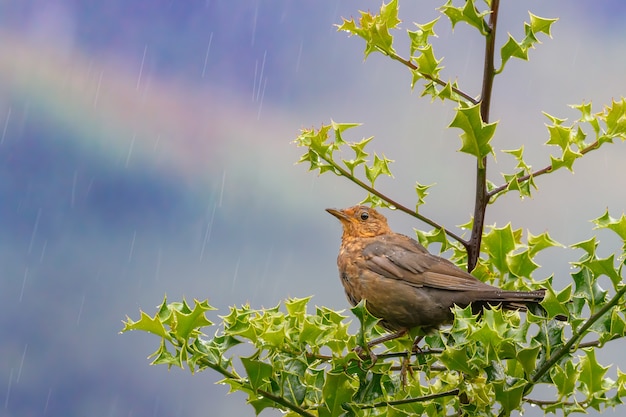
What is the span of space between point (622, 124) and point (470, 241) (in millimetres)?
801

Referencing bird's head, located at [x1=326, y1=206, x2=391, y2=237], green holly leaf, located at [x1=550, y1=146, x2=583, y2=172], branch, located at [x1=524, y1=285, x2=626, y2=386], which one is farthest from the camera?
bird's head, located at [x1=326, y1=206, x2=391, y2=237]

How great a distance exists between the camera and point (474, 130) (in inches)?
125

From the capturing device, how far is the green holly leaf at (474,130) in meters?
3.12

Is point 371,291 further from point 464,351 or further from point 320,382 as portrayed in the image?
point 464,351

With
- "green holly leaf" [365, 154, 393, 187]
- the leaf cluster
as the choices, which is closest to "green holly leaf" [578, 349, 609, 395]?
the leaf cluster

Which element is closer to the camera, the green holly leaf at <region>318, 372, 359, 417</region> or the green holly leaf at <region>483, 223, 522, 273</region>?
the green holly leaf at <region>318, 372, 359, 417</region>

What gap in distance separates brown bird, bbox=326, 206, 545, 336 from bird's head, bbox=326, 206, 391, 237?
0.04 m

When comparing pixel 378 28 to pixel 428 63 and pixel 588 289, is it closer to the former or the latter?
pixel 428 63

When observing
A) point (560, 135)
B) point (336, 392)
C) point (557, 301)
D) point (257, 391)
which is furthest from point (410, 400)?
point (560, 135)

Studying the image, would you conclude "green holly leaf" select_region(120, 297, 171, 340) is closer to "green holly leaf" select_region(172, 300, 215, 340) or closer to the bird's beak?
"green holly leaf" select_region(172, 300, 215, 340)

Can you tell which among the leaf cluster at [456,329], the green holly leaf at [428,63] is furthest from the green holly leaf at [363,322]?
the green holly leaf at [428,63]

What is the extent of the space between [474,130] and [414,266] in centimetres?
83

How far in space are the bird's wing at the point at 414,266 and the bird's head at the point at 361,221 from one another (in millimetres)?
91

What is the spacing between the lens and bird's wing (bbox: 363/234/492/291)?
3582 millimetres
